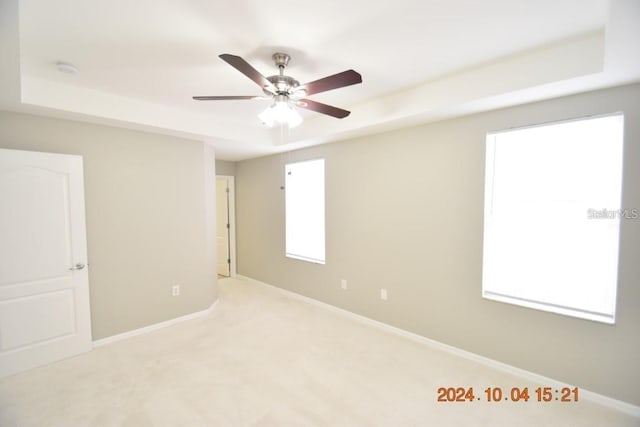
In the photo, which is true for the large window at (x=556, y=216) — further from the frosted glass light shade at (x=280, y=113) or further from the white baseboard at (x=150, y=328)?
the white baseboard at (x=150, y=328)

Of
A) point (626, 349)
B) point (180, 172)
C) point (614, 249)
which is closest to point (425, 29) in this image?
point (614, 249)

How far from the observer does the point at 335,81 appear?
1.72 metres

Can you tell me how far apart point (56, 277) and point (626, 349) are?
4.83 meters

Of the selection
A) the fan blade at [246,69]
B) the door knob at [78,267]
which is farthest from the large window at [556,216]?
the door knob at [78,267]

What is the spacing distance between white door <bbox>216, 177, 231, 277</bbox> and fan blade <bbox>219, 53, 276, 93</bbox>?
3923 millimetres

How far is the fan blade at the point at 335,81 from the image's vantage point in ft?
5.29

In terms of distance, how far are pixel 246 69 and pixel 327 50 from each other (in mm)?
717

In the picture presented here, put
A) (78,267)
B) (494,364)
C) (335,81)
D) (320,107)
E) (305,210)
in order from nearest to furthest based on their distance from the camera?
(335,81), (320,107), (494,364), (78,267), (305,210)

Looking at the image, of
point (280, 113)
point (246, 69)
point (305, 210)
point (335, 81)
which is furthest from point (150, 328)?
point (335, 81)

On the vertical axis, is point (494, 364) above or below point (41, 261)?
below

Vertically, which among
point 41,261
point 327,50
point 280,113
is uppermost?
point 327,50

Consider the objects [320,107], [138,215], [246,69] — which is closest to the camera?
[246,69]

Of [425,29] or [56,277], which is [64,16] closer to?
[425,29]

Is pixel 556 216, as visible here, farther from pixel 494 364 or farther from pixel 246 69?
pixel 246 69
